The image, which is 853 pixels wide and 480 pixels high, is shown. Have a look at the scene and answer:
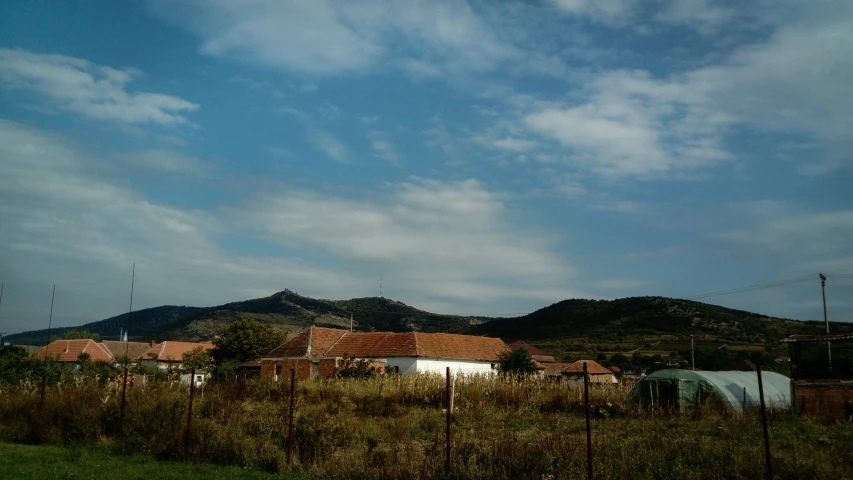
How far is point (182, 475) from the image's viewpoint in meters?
11.9

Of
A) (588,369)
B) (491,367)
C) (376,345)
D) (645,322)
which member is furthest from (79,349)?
(645,322)

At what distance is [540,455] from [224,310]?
137997mm

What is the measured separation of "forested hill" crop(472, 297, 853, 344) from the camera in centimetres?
8312

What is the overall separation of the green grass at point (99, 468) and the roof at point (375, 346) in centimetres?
3427

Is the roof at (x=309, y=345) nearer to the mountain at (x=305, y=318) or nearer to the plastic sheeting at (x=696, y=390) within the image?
the plastic sheeting at (x=696, y=390)

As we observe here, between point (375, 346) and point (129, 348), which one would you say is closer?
point (375, 346)

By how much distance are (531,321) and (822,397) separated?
3848 inches

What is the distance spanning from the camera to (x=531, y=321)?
121 m

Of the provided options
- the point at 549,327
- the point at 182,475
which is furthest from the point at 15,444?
the point at 549,327

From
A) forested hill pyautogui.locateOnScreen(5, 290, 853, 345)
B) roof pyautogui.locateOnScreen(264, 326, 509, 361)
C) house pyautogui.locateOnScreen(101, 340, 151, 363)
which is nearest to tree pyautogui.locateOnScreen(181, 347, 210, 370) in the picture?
roof pyautogui.locateOnScreen(264, 326, 509, 361)

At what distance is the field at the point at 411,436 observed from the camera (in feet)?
36.8

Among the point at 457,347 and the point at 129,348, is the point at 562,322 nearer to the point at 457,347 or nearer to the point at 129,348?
the point at 457,347

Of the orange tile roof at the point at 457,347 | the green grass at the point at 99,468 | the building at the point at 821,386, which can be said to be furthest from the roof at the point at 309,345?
the green grass at the point at 99,468

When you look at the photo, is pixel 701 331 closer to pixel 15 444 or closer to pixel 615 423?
pixel 615 423
